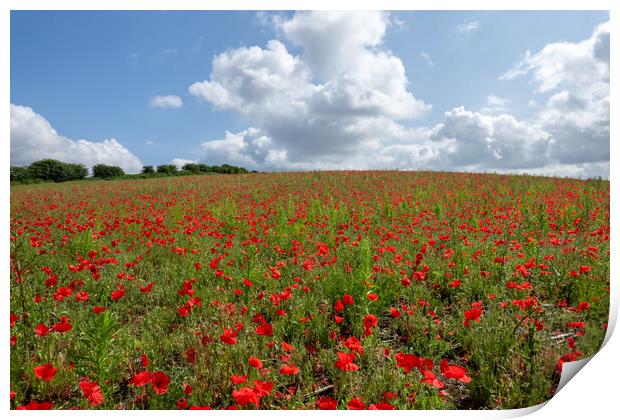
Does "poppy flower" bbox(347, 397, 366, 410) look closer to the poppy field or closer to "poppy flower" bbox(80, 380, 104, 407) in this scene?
the poppy field

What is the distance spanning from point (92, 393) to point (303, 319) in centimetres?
122

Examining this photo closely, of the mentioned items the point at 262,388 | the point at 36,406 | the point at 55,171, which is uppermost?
the point at 55,171

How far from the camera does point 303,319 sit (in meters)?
2.35

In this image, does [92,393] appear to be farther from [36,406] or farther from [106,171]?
[106,171]

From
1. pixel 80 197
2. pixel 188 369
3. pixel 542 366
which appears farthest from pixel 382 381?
pixel 80 197

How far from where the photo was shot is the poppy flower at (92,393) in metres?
1.75

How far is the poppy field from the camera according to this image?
1977mm

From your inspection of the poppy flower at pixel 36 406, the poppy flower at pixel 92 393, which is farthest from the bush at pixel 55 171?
the poppy flower at pixel 92 393

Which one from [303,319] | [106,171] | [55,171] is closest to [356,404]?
[303,319]

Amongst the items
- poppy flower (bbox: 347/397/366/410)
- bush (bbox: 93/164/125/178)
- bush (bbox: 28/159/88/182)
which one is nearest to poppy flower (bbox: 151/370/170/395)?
poppy flower (bbox: 347/397/366/410)

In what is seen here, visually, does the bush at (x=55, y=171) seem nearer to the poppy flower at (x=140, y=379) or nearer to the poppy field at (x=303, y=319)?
the poppy field at (x=303, y=319)

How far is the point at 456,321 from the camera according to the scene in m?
2.73
